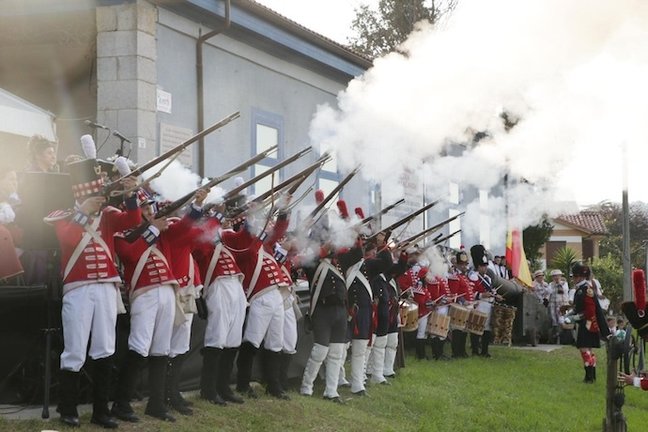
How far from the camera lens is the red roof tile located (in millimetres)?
47647

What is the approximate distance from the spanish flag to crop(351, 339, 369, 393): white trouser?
1109 cm

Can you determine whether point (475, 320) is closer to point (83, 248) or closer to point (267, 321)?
point (267, 321)

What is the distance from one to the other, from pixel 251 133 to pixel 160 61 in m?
2.36

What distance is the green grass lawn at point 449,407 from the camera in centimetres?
833

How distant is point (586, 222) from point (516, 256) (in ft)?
95.1

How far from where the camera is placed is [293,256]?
10211 millimetres

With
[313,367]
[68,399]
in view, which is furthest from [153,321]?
[313,367]

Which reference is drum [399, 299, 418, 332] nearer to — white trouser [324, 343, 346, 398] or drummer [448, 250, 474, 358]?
drummer [448, 250, 474, 358]

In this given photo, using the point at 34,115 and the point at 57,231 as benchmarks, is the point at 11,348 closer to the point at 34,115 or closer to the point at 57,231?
the point at 57,231

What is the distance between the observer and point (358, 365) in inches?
426

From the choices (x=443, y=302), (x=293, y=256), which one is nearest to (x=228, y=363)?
(x=293, y=256)

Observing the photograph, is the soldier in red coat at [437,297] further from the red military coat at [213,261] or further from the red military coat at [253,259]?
the red military coat at [213,261]

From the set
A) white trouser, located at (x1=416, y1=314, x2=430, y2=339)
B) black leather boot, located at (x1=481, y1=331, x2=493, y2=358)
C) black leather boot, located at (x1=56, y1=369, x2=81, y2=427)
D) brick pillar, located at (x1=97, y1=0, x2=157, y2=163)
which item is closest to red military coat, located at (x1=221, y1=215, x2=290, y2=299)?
black leather boot, located at (x1=56, y1=369, x2=81, y2=427)

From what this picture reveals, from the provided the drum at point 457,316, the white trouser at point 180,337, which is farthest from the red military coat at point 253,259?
the drum at point 457,316
